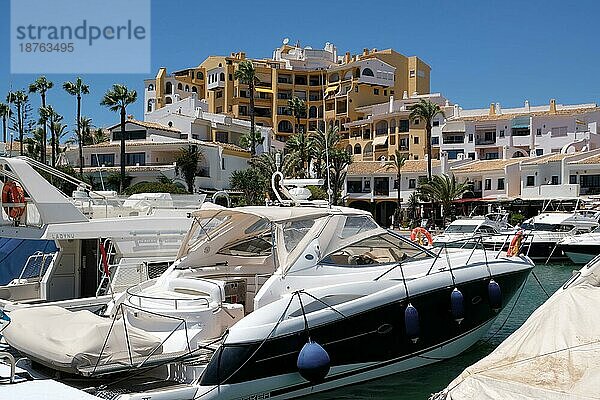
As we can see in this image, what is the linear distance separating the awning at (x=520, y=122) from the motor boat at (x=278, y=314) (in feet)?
180

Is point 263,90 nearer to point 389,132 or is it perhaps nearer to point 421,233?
point 389,132

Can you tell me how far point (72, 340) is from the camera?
814 cm

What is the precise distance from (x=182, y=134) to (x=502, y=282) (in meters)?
52.2

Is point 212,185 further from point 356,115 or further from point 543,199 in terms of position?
point 356,115

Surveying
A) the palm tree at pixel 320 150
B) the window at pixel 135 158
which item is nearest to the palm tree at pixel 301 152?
the palm tree at pixel 320 150

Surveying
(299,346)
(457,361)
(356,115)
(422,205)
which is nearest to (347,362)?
(299,346)

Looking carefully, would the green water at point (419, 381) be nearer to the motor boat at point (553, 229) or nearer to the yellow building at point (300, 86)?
the motor boat at point (553, 229)

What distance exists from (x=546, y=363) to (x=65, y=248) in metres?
8.89

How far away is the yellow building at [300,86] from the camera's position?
280 feet

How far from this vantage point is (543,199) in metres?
50.2

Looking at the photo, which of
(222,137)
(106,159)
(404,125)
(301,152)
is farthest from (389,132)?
(106,159)

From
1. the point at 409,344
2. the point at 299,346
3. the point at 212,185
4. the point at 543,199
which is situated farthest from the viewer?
the point at 212,185

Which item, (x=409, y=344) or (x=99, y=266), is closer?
(x=409, y=344)

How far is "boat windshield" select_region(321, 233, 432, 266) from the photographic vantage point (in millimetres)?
10680
